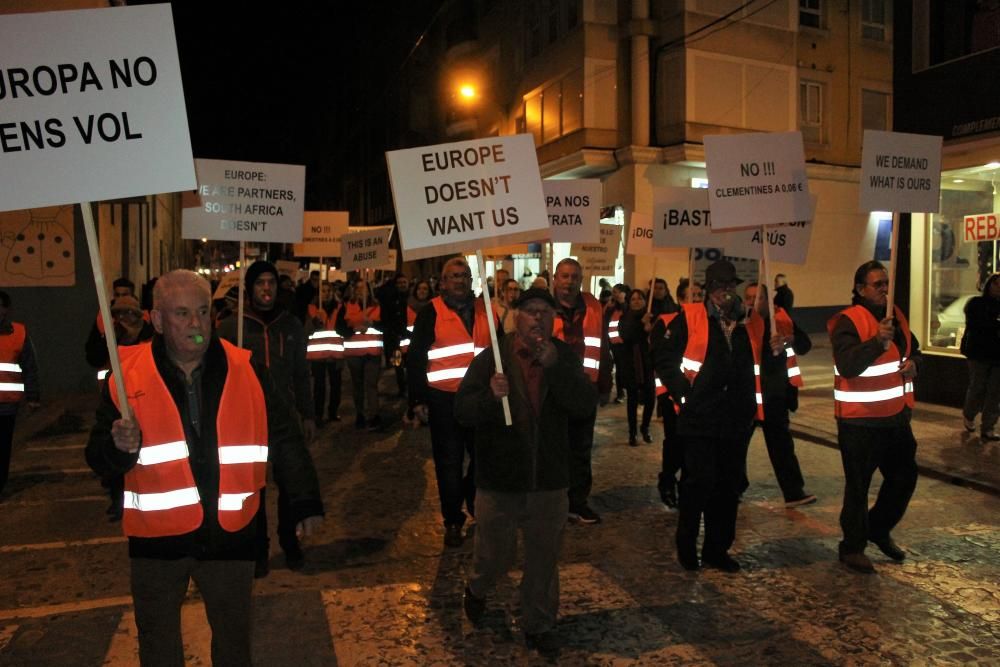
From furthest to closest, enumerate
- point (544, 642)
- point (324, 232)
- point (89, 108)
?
point (324, 232), point (544, 642), point (89, 108)

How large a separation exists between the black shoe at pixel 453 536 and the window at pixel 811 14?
23.8 meters

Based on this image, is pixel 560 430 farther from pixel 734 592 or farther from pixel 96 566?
pixel 96 566

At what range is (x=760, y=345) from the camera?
21.2 feet

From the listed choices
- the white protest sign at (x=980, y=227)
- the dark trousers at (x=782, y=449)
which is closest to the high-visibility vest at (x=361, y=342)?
the dark trousers at (x=782, y=449)

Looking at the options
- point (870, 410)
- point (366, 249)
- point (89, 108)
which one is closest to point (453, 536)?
point (870, 410)

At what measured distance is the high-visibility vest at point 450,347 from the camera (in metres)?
6.46

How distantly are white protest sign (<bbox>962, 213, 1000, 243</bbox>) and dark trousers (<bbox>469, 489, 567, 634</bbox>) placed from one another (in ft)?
33.6

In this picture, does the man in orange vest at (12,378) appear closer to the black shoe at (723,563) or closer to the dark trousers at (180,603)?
the dark trousers at (180,603)

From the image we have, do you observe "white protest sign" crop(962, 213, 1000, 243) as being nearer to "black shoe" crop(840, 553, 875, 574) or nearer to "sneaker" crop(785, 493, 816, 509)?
"sneaker" crop(785, 493, 816, 509)

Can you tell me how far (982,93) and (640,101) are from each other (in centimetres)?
1324

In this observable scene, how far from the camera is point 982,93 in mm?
11578

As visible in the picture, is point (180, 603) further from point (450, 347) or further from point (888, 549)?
point (888, 549)

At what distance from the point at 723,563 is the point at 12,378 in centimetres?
598

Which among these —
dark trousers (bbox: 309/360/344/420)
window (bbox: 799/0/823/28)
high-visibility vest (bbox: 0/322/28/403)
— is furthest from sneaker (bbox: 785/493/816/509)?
window (bbox: 799/0/823/28)
